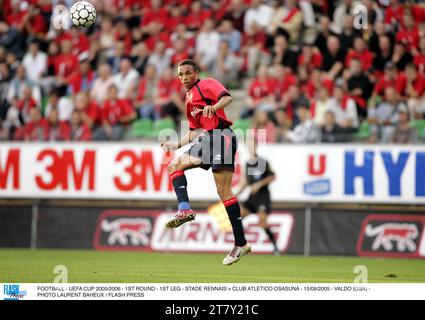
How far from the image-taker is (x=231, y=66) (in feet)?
70.5

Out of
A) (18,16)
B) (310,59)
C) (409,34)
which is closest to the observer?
(409,34)

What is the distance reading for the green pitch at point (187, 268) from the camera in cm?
1248

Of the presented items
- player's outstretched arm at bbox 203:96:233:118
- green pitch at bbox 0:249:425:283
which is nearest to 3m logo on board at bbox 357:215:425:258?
green pitch at bbox 0:249:425:283

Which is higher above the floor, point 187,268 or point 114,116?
point 114,116

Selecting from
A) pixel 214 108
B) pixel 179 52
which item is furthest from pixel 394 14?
pixel 214 108

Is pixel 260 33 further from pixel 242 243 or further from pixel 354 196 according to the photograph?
pixel 242 243

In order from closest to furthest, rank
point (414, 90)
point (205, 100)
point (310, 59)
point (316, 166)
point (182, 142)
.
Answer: point (205, 100) → point (182, 142) → point (316, 166) → point (414, 90) → point (310, 59)

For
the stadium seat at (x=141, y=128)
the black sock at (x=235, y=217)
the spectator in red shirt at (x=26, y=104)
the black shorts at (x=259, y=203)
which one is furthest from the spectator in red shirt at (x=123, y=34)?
the black sock at (x=235, y=217)

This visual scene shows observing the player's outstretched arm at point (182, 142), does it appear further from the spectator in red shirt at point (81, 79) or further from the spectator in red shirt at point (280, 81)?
the spectator in red shirt at point (81, 79)

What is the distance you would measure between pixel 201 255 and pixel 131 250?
1.96 m

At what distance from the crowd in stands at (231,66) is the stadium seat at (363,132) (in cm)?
2

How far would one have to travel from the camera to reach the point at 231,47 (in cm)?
2197

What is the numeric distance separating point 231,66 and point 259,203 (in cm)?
386

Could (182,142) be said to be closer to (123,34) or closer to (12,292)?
(12,292)
